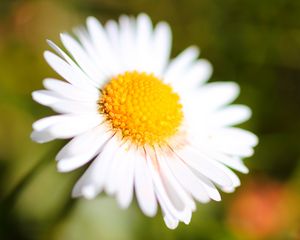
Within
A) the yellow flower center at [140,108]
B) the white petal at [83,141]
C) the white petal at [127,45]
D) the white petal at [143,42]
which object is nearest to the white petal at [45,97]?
the white petal at [83,141]

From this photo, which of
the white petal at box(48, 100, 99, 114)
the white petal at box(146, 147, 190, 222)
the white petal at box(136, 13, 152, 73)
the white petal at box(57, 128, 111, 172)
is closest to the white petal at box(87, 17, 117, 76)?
the white petal at box(136, 13, 152, 73)

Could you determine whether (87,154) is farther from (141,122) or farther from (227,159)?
(227,159)

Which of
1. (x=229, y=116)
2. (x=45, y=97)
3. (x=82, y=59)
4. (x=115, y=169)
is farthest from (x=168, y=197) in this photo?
(x=229, y=116)

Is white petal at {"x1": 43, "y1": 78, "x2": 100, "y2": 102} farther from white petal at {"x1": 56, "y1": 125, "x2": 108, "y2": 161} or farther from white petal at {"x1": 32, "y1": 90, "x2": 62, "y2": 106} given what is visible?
white petal at {"x1": 56, "y1": 125, "x2": 108, "y2": 161}

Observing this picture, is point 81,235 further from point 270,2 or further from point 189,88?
point 270,2

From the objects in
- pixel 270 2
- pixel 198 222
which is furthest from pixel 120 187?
pixel 270 2

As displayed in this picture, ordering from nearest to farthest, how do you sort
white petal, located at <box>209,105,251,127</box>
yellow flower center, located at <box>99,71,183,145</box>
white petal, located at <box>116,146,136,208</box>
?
white petal, located at <box>116,146,136,208</box>, yellow flower center, located at <box>99,71,183,145</box>, white petal, located at <box>209,105,251,127</box>

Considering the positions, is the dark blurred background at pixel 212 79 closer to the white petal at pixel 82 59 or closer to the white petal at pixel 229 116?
the white petal at pixel 82 59
